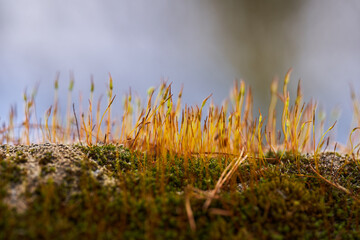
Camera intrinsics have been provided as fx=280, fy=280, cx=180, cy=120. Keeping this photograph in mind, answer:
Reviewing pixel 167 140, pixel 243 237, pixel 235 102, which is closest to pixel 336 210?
pixel 243 237

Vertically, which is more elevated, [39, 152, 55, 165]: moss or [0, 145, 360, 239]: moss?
[39, 152, 55, 165]: moss

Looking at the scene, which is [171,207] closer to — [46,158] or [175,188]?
[175,188]

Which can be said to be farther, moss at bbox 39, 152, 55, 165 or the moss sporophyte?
moss at bbox 39, 152, 55, 165

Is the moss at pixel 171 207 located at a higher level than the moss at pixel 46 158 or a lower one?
lower

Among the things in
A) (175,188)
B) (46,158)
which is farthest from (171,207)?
(46,158)

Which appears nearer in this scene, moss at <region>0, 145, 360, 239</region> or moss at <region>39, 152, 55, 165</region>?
moss at <region>0, 145, 360, 239</region>

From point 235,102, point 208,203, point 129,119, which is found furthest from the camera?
point 129,119

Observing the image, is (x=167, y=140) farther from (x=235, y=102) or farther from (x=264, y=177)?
(x=264, y=177)

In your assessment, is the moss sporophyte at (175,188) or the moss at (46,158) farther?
the moss at (46,158)
